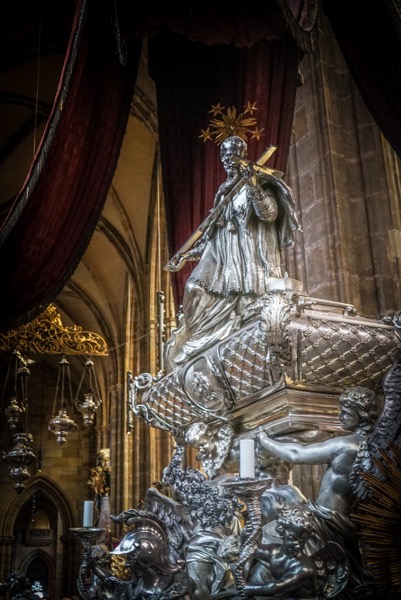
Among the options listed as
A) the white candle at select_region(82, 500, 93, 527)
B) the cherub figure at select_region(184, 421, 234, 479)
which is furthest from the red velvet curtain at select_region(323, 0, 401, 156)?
the white candle at select_region(82, 500, 93, 527)

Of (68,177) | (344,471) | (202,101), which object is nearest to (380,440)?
(344,471)

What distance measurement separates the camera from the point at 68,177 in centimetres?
652

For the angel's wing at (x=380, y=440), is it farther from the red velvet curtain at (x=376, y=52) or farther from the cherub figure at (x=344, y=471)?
the red velvet curtain at (x=376, y=52)

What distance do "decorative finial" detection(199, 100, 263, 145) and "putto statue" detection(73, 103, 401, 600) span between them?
1600 mm

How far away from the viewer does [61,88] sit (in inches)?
250

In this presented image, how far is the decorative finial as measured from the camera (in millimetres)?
7000

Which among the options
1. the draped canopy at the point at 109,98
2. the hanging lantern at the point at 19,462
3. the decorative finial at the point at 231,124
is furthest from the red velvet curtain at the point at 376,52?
the hanging lantern at the point at 19,462

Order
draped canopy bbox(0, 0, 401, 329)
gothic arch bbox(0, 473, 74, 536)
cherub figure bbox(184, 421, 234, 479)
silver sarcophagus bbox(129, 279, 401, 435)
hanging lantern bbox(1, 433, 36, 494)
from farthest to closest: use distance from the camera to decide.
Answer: gothic arch bbox(0, 473, 74, 536) → hanging lantern bbox(1, 433, 36, 494) → draped canopy bbox(0, 0, 401, 329) → cherub figure bbox(184, 421, 234, 479) → silver sarcophagus bbox(129, 279, 401, 435)

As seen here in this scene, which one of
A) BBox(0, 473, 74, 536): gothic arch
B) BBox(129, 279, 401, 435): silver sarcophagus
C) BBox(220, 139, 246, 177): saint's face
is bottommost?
BBox(129, 279, 401, 435): silver sarcophagus

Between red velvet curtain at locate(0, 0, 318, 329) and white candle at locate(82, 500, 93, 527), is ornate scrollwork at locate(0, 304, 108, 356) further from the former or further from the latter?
white candle at locate(82, 500, 93, 527)

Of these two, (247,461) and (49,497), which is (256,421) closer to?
(247,461)

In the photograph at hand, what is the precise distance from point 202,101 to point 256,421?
413 centimetres

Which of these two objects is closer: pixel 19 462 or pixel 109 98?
pixel 109 98

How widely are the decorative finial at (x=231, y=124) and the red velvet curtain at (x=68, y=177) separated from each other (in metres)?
0.92
